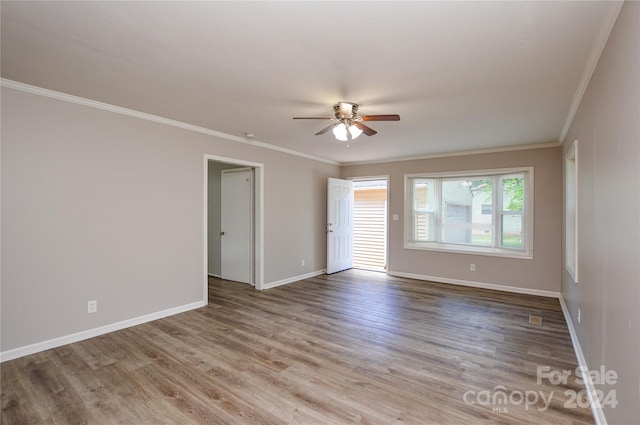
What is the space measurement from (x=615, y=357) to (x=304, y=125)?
3.38 m

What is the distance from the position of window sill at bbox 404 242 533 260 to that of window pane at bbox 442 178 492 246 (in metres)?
0.10

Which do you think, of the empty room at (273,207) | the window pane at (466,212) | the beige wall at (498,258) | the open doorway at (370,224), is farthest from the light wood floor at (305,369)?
the open doorway at (370,224)

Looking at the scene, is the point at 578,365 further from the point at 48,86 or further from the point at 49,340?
the point at 48,86

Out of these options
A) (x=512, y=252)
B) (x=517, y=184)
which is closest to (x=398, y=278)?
(x=512, y=252)

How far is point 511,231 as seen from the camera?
16.6ft

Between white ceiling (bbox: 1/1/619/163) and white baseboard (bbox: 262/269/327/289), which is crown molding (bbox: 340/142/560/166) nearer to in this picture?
white ceiling (bbox: 1/1/619/163)

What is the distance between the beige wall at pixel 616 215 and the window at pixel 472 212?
276 cm

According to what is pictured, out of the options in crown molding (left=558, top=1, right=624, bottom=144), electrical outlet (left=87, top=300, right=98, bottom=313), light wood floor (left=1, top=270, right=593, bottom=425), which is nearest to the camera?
crown molding (left=558, top=1, right=624, bottom=144)

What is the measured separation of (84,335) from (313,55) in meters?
3.39

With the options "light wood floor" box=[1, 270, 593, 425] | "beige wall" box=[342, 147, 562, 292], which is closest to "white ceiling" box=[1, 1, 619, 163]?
"beige wall" box=[342, 147, 562, 292]

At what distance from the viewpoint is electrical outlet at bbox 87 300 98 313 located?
307cm

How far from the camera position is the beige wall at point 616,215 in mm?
1341

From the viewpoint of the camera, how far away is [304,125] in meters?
3.81

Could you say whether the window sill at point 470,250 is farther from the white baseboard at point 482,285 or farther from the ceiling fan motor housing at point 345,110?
the ceiling fan motor housing at point 345,110
